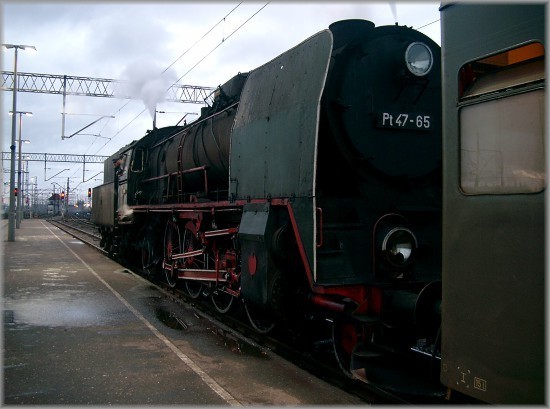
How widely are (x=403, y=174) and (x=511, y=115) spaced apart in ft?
8.61

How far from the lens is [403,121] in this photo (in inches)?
219

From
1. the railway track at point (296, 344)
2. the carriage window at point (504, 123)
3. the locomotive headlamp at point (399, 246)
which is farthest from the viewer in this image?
the locomotive headlamp at point (399, 246)

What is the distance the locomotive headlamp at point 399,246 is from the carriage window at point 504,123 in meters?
2.04

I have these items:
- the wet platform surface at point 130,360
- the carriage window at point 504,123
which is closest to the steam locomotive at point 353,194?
the wet platform surface at point 130,360

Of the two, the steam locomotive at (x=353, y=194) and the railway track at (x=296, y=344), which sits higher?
the steam locomotive at (x=353, y=194)

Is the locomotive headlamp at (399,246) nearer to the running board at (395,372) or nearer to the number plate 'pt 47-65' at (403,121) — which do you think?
the running board at (395,372)

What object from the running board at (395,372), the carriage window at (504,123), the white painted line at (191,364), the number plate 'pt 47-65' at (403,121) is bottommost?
the white painted line at (191,364)

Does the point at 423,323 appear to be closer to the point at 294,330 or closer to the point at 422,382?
the point at 422,382

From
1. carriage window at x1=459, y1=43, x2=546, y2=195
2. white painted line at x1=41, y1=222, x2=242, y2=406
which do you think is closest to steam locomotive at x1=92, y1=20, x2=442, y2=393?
white painted line at x1=41, y1=222, x2=242, y2=406

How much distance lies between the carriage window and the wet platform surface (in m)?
2.68

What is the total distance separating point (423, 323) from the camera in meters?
4.51

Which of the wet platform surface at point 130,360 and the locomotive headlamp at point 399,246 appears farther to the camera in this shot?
the locomotive headlamp at point 399,246

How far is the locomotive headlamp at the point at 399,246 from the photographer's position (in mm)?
5270

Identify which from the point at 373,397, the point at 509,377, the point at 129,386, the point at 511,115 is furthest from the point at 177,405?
the point at 511,115
